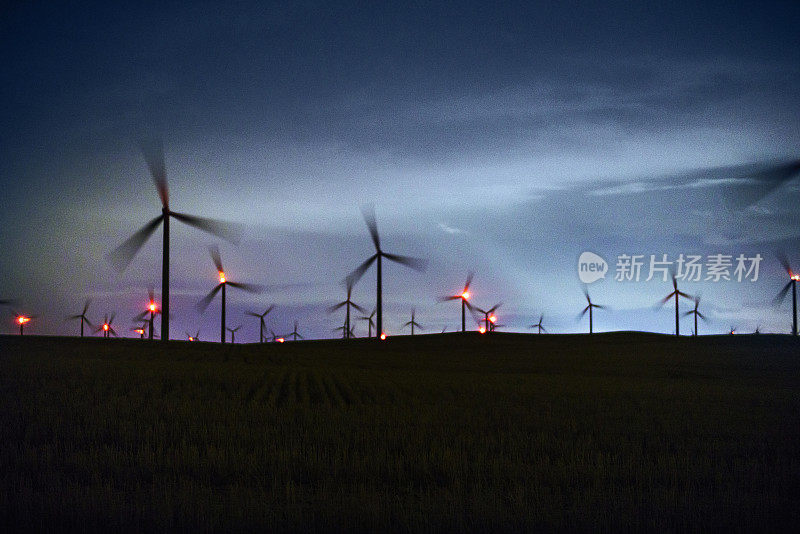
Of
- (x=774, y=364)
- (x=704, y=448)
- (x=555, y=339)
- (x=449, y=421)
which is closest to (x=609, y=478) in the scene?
(x=704, y=448)

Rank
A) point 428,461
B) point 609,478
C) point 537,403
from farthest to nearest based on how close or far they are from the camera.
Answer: point 537,403
point 428,461
point 609,478

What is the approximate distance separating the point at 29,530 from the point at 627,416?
61.0ft

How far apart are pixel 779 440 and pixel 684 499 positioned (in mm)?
8531

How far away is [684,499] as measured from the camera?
1145 cm

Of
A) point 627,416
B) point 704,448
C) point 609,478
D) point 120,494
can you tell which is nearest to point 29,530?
point 120,494

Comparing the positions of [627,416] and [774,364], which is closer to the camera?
[627,416]

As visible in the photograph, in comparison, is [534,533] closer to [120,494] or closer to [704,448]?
[120,494]

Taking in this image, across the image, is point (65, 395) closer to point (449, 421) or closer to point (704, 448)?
point (449, 421)

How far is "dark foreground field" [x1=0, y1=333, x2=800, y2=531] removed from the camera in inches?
406

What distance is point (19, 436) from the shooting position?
1648 cm

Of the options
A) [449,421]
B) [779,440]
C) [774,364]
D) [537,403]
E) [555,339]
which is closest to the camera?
[779,440]

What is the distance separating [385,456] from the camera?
14750 mm

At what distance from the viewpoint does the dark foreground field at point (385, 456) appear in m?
10.3

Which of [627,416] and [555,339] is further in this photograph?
[555,339]
